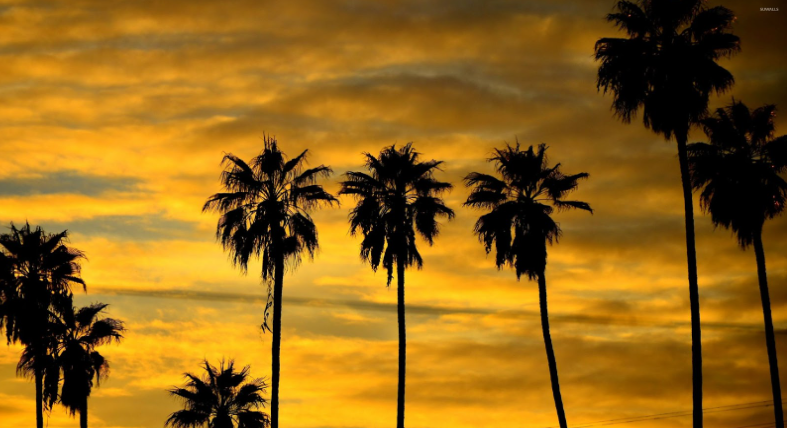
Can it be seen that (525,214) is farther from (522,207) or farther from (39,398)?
(39,398)

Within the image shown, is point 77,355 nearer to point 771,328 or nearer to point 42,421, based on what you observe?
point 42,421

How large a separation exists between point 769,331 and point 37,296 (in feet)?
137

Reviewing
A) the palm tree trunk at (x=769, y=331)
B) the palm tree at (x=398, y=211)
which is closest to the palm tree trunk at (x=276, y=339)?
the palm tree at (x=398, y=211)

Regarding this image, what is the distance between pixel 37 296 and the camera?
57000 millimetres

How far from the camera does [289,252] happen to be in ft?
160

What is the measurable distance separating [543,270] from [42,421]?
1264 inches

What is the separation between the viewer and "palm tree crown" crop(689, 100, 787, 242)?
47750mm

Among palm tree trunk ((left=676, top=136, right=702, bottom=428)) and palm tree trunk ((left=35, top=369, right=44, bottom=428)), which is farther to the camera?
palm tree trunk ((left=35, top=369, right=44, bottom=428))

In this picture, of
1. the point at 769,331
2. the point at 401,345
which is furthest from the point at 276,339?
the point at 769,331

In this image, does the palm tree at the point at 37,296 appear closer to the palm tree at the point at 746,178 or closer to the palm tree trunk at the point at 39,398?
the palm tree trunk at the point at 39,398

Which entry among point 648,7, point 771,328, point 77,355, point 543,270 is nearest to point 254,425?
point 77,355

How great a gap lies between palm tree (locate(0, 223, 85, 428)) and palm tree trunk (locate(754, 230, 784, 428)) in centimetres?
3975

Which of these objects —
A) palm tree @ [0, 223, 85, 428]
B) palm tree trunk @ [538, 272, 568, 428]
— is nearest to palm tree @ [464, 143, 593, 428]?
palm tree trunk @ [538, 272, 568, 428]

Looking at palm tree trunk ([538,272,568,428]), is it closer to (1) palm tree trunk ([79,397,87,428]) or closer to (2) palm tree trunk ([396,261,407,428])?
(2) palm tree trunk ([396,261,407,428])
